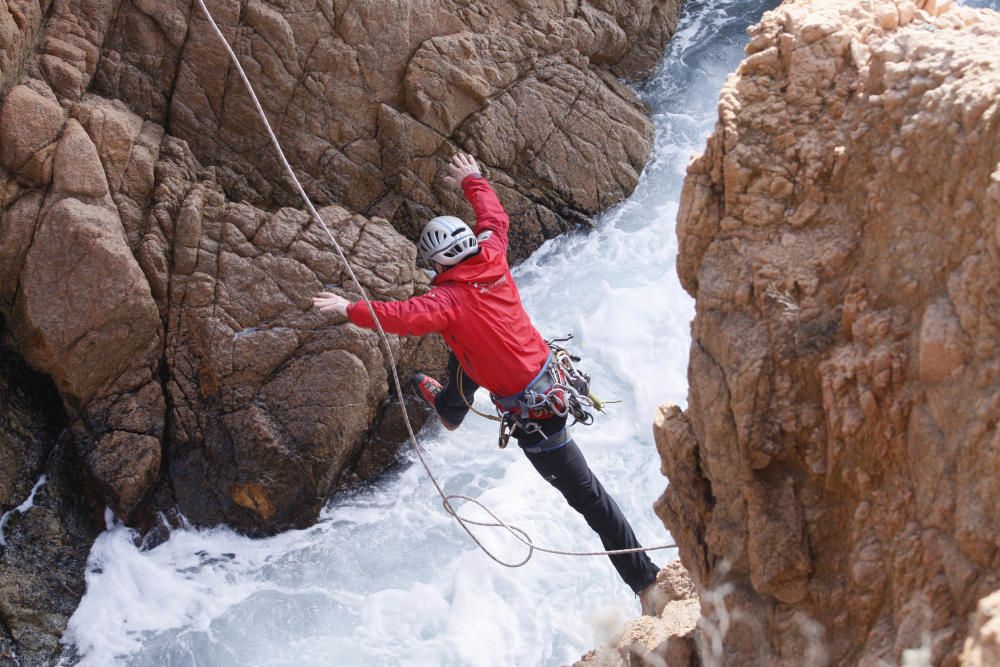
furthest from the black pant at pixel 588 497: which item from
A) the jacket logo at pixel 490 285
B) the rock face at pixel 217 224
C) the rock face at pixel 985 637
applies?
the rock face at pixel 985 637

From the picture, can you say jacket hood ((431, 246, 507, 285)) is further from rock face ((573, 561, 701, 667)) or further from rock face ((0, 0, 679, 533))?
rock face ((573, 561, 701, 667))

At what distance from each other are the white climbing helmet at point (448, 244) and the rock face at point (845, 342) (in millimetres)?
2036

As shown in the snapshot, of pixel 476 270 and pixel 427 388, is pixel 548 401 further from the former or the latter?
pixel 427 388

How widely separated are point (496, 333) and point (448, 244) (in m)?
0.60

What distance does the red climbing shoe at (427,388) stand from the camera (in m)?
6.87

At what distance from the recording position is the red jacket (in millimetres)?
5367

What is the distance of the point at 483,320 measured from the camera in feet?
18.2

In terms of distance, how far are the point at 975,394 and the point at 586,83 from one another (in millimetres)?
7151

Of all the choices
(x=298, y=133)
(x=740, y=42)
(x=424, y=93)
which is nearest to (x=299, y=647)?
(x=298, y=133)

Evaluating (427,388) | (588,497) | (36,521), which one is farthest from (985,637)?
(36,521)

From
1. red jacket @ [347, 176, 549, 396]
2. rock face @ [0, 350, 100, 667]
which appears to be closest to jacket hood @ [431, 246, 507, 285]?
red jacket @ [347, 176, 549, 396]

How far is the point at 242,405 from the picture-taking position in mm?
7051

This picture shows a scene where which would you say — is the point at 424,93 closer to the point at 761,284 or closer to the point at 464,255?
the point at 464,255

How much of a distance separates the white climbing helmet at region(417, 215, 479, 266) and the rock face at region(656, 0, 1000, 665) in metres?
2.04
